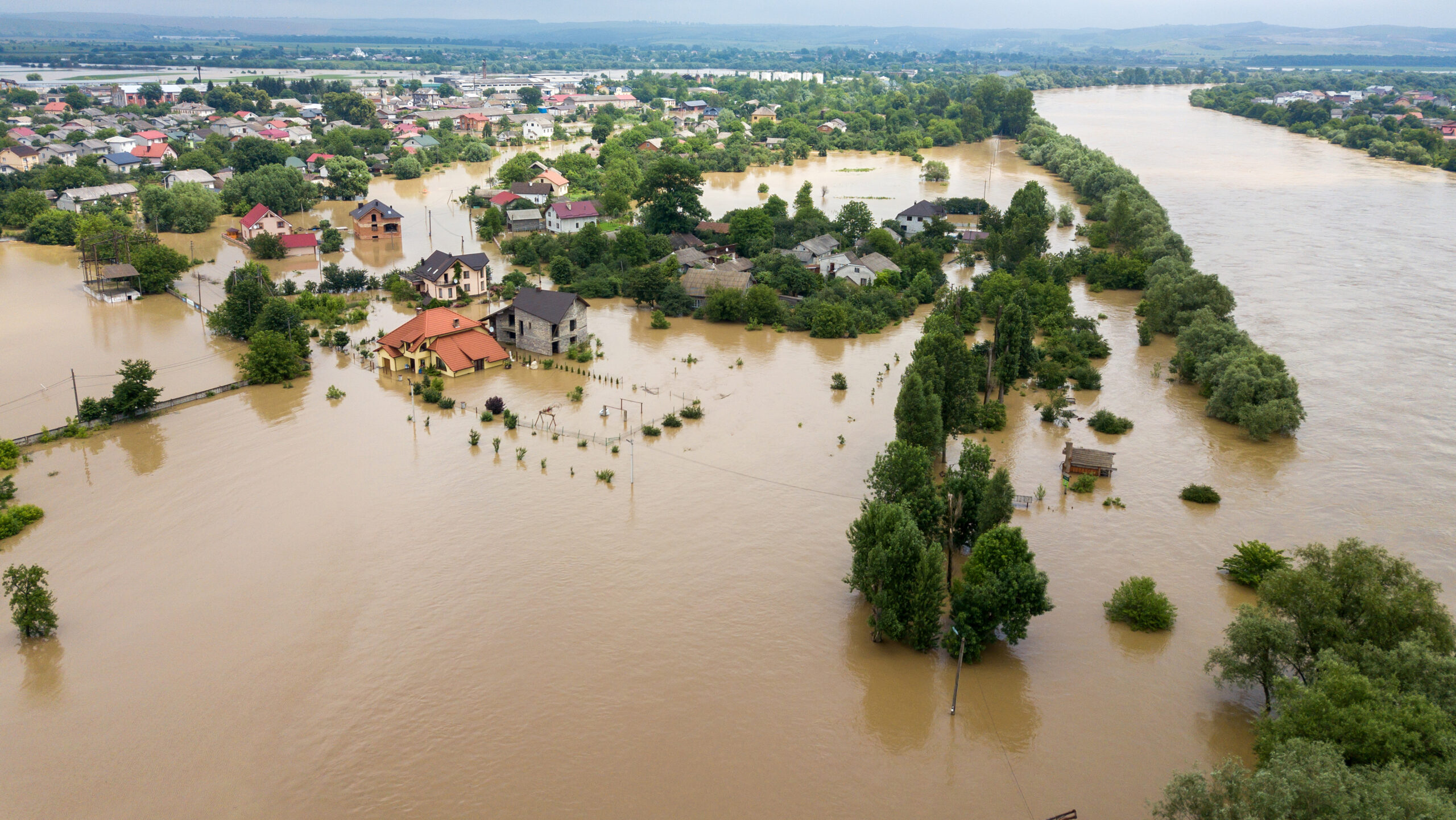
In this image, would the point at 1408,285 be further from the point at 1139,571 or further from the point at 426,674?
the point at 426,674

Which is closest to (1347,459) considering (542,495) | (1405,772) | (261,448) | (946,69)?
(1405,772)

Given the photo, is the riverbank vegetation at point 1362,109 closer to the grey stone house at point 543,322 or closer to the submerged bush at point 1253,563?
the submerged bush at point 1253,563

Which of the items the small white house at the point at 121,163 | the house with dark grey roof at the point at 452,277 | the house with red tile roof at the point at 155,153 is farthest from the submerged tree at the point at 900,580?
the house with red tile roof at the point at 155,153

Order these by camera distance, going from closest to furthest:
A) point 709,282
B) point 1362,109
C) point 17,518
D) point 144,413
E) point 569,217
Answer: point 17,518
point 144,413
point 709,282
point 569,217
point 1362,109

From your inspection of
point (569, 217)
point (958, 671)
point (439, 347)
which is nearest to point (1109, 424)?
point (958, 671)

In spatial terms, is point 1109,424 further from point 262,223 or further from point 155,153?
point 155,153

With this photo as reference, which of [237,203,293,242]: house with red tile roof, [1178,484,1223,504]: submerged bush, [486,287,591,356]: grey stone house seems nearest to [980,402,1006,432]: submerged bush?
[1178,484,1223,504]: submerged bush
